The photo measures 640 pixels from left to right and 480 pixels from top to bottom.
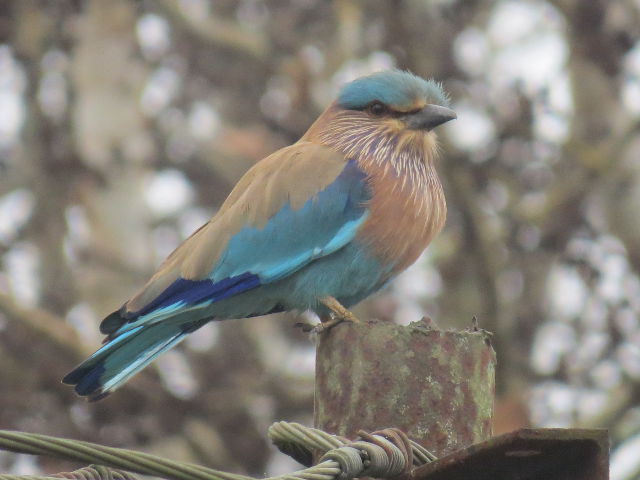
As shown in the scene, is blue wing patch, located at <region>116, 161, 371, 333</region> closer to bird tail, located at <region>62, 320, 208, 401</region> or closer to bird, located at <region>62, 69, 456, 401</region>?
bird, located at <region>62, 69, 456, 401</region>

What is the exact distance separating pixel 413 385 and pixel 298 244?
6.22 feet

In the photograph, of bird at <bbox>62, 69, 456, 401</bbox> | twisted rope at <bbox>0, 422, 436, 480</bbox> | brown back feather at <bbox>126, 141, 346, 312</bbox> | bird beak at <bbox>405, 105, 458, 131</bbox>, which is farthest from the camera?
bird beak at <bbox>405, 105, 458, 131</bbox>

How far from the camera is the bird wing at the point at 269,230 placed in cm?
510

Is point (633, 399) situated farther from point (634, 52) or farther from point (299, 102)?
point (299, 102)

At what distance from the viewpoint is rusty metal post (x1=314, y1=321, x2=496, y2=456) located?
347 cm

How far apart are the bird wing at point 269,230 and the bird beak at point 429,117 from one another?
1.37ft

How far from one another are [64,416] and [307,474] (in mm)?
7236

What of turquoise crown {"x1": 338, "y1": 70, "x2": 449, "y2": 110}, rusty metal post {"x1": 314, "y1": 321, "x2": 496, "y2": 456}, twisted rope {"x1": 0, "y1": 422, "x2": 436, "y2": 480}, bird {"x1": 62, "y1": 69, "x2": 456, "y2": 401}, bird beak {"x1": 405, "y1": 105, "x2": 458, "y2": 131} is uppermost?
turquoise crown {"x1": 338, "y1": 70, "x2": 449, "y2": 110}

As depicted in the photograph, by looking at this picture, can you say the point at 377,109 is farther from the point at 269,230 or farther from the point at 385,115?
the point at 269,230

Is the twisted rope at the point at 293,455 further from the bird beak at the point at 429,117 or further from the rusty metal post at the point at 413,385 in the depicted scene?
the bird beak at the point at 429,117

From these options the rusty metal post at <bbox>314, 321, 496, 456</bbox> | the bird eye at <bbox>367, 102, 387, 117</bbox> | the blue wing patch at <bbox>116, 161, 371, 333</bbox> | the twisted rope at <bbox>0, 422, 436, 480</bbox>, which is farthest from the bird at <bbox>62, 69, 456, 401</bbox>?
the twisted rope at <bbox>0, 422, 436, 480</bbox>

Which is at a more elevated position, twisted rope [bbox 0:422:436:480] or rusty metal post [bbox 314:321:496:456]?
rusty metal post [bbox 314:321:496:456]

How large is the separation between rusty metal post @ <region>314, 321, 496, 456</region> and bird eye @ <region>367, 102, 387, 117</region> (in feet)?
8.14

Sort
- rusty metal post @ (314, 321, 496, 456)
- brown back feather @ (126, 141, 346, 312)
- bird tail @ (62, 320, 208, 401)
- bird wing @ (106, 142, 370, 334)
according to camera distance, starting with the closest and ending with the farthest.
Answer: rusty metal post @ (314, 321, 496, 456) → bird tail @ (62, 320, 208, 401) → bird wing @ (106, 142, 370, 334) → brown back feather @ (126, 141, 346, 312)
